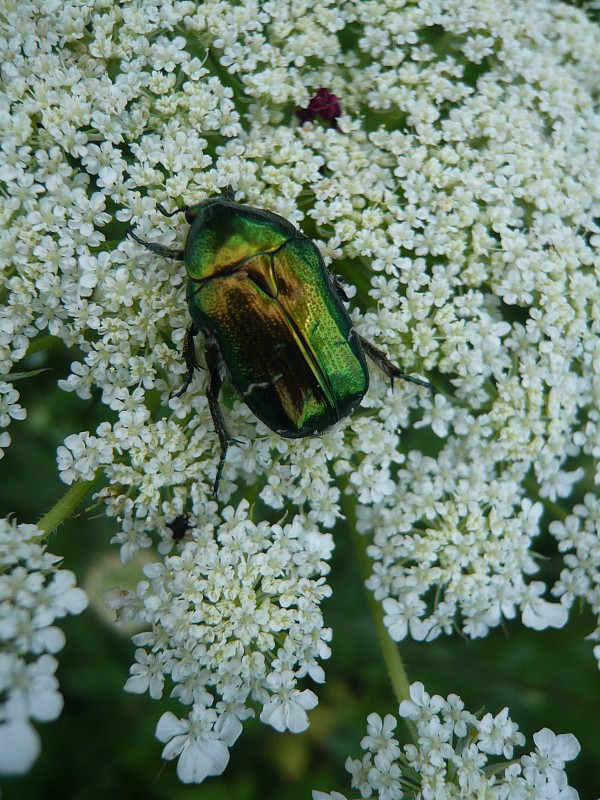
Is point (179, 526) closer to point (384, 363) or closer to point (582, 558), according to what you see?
point (384, 363)

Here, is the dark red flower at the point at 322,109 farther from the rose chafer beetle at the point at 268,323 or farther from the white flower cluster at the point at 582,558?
the white flower cluster at the point at 582,558

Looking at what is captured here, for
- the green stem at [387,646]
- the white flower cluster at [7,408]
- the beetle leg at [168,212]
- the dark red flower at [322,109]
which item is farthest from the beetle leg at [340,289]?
the white flower cluster at [7,408]


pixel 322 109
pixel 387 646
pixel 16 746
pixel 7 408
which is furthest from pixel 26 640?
pixel 322 109

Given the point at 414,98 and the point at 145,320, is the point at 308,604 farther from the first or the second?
the point at 414,98

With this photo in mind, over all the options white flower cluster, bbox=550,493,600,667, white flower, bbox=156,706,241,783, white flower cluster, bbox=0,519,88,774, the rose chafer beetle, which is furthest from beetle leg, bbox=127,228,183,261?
white flower cluster, bbox=550,493,600,667

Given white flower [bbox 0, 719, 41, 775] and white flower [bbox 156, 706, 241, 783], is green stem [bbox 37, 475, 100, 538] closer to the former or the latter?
white flower [bbox 0, 719, 41, 775]

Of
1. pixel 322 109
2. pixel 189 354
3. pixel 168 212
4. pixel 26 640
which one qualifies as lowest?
pixel 26 640

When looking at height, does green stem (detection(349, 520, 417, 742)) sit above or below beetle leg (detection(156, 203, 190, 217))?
below
